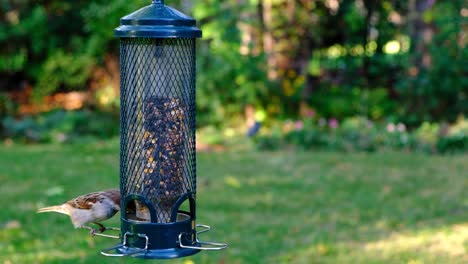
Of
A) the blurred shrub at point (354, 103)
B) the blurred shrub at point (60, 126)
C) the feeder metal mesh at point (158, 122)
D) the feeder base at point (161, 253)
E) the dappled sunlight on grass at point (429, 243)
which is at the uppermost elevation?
the feeder metal mesh at point (158, 122)

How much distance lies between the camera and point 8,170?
8227mm

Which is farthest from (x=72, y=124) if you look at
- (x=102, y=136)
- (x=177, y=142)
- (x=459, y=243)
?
(x=177, y=142)

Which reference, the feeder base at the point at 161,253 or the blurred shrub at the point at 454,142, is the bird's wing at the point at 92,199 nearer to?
the feeder base at the point at 161,253

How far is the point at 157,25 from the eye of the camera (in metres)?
3.13

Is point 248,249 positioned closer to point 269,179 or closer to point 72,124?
point 269,179

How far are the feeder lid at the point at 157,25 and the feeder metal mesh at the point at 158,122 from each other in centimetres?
21

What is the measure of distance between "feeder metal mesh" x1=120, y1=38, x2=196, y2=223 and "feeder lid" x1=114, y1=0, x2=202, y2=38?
206 millimetres

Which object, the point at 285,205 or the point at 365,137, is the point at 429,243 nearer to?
the point at 285,205

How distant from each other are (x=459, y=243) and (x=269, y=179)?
2503 millimetres

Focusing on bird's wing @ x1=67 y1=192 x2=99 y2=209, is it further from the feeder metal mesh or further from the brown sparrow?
the feeder metal mesh

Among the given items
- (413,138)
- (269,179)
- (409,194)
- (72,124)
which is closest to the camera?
(409,194)

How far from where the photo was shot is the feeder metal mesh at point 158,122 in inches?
135

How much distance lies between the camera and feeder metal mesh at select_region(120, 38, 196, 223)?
342cm

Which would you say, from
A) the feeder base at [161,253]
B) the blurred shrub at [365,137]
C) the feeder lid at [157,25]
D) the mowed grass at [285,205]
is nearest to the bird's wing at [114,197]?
the feeder base at [161,253]
